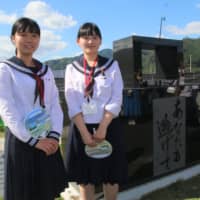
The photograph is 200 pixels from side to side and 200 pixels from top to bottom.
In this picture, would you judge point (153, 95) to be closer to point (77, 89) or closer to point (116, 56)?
point (116, 56)

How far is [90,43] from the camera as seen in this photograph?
2.62 metres

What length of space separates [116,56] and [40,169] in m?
2.83

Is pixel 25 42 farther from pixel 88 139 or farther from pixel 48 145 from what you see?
pixel 88 139

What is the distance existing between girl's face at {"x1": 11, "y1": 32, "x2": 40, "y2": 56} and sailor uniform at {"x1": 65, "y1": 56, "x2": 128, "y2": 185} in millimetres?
444

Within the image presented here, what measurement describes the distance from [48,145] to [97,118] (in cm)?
47

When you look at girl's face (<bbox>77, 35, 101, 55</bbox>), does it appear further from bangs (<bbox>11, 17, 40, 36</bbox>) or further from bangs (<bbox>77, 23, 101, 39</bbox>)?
bangs (<bbox>11, 17, 40, 36</bbox>)

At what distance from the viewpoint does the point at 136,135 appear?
153 inches

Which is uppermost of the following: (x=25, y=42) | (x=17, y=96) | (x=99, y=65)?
(x=25, y=42)

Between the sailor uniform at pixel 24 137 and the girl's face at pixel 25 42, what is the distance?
65 millimetres

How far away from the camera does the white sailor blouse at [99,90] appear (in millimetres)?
2611

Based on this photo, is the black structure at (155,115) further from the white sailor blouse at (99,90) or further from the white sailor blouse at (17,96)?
the white sailor blouse at (17,96)

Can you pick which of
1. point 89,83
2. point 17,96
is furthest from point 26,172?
point 89,83

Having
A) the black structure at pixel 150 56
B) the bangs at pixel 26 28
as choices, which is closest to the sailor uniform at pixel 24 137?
the bangs at pixel 26 28

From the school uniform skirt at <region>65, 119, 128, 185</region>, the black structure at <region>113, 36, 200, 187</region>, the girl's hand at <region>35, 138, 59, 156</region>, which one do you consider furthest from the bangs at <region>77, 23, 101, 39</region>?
the black structure at <region>113, 36, 200, 187</region>
